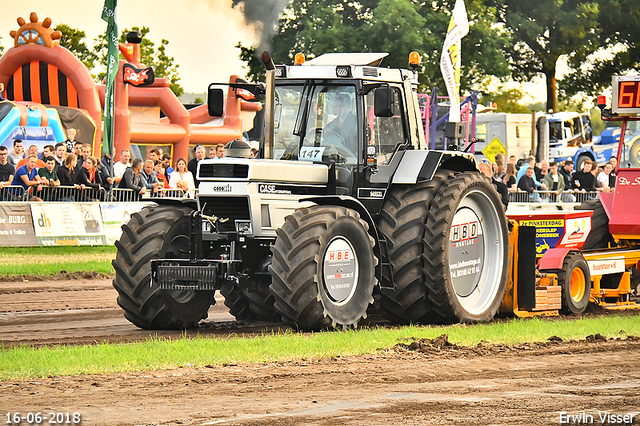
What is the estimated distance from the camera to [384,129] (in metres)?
11.3

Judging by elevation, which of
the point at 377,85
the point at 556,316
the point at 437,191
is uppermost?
the point at 377,85

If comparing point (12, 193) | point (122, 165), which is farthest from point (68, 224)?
point (122, 165)

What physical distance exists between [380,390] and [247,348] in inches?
77.2

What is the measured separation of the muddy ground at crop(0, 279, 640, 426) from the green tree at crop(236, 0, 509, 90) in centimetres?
2720

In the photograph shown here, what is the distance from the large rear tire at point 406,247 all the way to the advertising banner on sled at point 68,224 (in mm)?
9266

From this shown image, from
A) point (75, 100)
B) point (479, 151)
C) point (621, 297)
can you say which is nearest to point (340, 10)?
point (479, 151)

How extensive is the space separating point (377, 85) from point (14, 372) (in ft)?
16.5

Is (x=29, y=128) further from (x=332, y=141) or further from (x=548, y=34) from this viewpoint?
(x=548, y=34)

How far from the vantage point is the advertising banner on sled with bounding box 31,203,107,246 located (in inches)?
733

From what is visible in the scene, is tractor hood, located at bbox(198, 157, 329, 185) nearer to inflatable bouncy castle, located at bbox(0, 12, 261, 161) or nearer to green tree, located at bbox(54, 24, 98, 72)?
inflatable bouncy castle, located at bbox(0, 12, 261, 161)

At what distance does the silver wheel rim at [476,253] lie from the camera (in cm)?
1172

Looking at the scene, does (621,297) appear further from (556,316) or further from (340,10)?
(340,10)

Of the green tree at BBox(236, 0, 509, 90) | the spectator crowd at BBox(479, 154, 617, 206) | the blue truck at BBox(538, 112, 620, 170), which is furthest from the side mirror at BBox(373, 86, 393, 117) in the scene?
the blue truck at BBox(538, 112, 620, 170)

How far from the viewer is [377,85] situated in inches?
437
